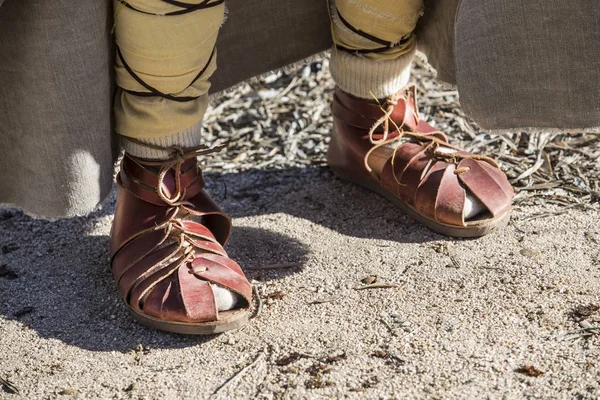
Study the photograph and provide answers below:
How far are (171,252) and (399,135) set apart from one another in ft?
1.85

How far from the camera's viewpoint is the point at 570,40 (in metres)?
1.44

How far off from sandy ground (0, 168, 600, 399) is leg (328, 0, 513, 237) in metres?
0.06

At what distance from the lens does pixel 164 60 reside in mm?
1411

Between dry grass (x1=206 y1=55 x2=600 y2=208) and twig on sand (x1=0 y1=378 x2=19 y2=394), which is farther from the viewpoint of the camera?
dry grass (x1=206 y1=55 x2=600 y2=208)

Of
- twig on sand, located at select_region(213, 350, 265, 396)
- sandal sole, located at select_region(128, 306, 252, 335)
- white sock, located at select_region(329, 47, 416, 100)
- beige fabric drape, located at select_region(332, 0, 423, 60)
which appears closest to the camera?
twig on sand, located at select_region(213, 350, 265, 396)

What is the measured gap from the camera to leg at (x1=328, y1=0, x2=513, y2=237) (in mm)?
1700

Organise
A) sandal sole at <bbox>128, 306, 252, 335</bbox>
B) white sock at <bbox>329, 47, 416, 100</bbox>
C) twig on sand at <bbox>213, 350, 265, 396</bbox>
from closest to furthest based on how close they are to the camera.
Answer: twig on sand at <bbox>213, 350, 265, 396</bbox>
sandal sole at <bbox>128, 306, 252, 335</bbox>
white sock at <bbox>329, 47, 416, 100</bbox>

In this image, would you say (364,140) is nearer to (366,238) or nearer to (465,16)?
(366,238)

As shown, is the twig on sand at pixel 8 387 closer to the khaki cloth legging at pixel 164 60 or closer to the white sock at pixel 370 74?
the khaki cloth legging at pixel 164 60

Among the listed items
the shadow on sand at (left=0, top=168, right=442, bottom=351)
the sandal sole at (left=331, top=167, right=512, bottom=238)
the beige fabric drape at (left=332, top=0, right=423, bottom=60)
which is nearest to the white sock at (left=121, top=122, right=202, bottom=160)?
the shadow on sand at (left=0, top=168, right=442, bottom=351)

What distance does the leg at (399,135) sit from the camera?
66.9 inches

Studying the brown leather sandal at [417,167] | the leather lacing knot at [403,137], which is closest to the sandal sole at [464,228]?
the brown leather sandal at [417,167]

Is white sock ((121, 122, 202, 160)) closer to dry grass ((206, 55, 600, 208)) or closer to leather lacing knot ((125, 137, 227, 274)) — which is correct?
leather lacing knot ((125, 137, 227, 274))

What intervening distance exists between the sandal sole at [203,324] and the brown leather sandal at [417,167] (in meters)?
0.48
